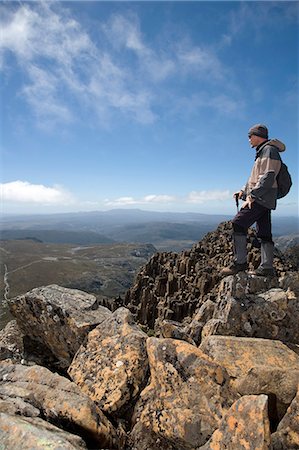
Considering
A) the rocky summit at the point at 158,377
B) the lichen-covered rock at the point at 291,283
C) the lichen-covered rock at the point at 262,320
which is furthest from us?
the lichen-covered rock at the point at 291,283

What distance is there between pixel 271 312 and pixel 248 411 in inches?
253

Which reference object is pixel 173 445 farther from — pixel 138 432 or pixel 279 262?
pixel 279 262

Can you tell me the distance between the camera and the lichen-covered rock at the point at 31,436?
6320 mm

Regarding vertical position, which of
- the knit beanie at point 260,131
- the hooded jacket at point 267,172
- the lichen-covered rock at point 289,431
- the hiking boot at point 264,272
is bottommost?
the lichen-covered rock at point 289,431

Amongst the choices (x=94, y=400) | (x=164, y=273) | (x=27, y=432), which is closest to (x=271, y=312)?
(x=94, y=400)

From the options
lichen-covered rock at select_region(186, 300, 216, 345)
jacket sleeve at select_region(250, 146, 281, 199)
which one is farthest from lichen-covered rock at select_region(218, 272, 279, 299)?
jacket sleeve at select_region(250, 146, 281, 199)

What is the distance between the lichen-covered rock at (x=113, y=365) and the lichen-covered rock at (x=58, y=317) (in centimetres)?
131

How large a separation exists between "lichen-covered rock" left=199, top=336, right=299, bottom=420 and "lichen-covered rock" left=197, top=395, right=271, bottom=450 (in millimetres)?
1088

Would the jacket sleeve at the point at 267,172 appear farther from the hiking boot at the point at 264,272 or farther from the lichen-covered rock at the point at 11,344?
the lichen-covered rock at the point at 11,344

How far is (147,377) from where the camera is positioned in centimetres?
998

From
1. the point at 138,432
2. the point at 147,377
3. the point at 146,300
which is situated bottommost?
the point at 146,300

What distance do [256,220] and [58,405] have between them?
10687mm

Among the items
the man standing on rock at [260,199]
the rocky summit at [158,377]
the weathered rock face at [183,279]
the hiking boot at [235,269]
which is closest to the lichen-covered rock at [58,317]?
the rocky summit at [158,377]

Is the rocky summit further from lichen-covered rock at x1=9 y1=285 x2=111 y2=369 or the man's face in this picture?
the man's face
